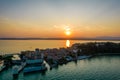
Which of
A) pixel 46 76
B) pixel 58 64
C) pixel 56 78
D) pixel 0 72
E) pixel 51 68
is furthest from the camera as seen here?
pixel 58 64

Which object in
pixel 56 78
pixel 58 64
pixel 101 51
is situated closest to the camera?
pixel 56 78

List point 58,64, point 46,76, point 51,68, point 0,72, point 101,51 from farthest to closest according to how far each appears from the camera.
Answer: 1. point 101,51
2. point 58,64
3. point 51,68
4. point 0,72
5. point 46,76

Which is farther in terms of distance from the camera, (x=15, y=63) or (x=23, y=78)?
(x=15, y=63)

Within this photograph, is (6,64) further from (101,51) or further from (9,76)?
(101,51)

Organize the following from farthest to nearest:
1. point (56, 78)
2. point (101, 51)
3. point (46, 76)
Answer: point (101, 51) → point (46, 76) → point (56, 78)

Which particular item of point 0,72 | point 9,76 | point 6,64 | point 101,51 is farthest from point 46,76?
point 101,51

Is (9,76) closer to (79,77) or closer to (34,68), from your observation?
(34,68)

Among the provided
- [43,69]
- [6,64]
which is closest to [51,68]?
[43,69]

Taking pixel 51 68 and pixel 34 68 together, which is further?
pixel 51 68
